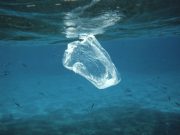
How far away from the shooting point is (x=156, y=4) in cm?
1353

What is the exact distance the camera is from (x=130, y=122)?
16219 millimetres

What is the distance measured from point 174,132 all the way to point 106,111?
6.49m

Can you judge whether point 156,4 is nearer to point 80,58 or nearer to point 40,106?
point 80,58

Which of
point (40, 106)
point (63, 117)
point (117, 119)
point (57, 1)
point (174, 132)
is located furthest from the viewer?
point (40, 106)

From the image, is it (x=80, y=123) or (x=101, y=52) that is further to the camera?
(x=80, y=123)

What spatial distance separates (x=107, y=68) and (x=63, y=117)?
744 centimetres

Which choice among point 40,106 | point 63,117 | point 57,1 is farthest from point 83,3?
point 40,106

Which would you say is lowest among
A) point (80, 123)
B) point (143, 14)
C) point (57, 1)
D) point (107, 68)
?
point (80, 123)

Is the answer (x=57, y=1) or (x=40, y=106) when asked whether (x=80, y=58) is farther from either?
(x=40, y=106)

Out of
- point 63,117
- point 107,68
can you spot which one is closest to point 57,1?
point 107,68

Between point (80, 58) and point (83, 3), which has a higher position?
point (83, 3)

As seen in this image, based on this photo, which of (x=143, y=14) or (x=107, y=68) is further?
(x=143, y=14)

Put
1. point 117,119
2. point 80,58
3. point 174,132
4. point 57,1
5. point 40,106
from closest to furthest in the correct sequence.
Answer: point 57,1, point 80,58, point 174,132, point 117,119, point 40,106

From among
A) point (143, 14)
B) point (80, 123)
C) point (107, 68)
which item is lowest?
point (80, 123)
